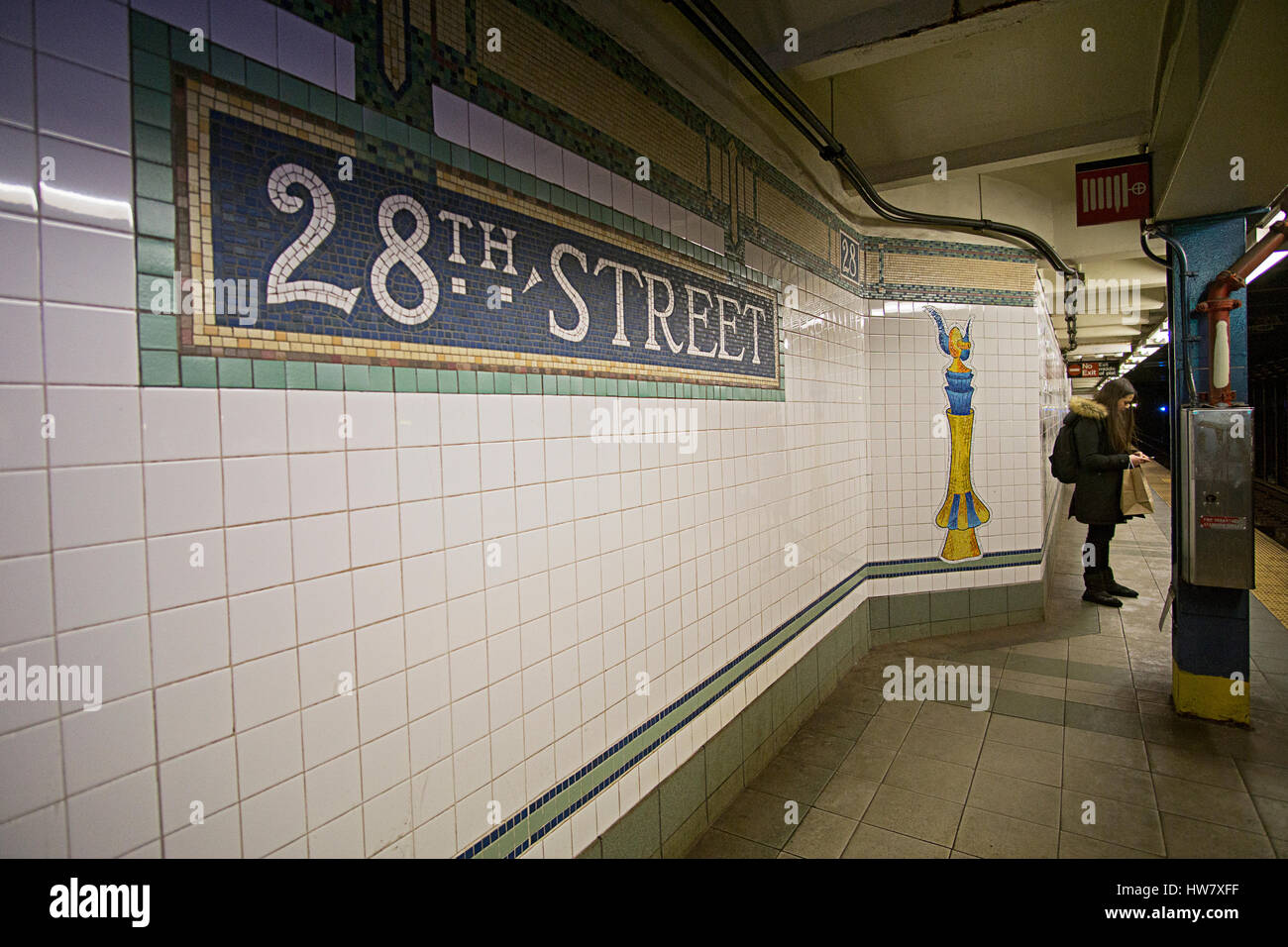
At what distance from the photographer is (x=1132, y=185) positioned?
3.95 m

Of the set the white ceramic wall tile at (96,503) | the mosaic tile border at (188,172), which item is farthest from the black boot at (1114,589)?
the white ceramic wall tile at (96,503)

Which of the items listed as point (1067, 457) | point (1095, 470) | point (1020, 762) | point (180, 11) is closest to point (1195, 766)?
point (1020, 762)

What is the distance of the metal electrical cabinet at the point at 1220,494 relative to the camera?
11.6ft

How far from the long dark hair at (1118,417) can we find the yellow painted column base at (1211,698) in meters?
→ 2.52

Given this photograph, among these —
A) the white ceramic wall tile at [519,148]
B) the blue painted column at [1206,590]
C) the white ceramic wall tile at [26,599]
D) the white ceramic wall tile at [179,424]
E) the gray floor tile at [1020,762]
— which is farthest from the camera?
the blue painted column at [1206,590]

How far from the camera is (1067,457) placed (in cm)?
601

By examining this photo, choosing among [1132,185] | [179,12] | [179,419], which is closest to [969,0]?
[1132,185]

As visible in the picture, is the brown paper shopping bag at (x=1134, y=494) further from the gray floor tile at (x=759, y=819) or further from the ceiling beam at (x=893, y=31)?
the gray floor tile at (x=759, y=819)

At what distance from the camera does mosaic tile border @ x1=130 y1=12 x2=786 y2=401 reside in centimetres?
127

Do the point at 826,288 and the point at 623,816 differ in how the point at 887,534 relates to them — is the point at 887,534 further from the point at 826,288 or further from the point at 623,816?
the point at 623,816

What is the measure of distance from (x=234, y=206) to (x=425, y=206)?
50 centimetres

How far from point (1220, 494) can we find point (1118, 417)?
245cm

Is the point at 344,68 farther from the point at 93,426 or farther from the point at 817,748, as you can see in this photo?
the point at 817,748

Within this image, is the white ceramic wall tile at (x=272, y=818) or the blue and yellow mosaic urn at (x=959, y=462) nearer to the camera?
the white ceramic wall tile at (x=272, y=818)
